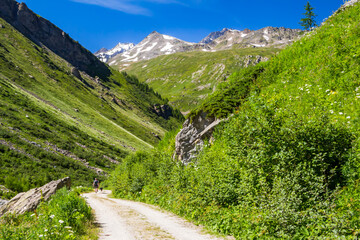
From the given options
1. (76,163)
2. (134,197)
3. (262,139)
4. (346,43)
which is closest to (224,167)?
(262,139)

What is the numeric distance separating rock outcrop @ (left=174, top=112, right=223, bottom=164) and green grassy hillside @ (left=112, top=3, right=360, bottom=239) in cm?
215

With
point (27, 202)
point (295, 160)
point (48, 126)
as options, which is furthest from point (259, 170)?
point (48, 126)

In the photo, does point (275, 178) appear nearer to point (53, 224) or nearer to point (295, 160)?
point (295, 160)

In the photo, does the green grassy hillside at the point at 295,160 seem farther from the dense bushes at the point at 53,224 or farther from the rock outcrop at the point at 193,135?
the dense bushes at the point at 53,224

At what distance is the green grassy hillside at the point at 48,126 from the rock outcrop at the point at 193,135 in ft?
88.9

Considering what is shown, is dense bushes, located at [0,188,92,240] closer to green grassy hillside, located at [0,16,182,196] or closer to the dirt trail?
the dirt trail

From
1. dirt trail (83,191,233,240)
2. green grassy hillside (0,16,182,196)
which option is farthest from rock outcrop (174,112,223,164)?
green grassy hillside (0,16,182,196)

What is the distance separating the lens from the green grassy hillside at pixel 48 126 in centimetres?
5050

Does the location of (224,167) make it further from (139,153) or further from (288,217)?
(139,153)

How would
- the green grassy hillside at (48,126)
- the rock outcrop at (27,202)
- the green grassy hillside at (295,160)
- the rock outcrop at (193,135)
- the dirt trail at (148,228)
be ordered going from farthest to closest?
the green grassy hillside at (48,126) < the rock outcrop at (193,135) < the rock outcrop at (27,202) < the dirt trail at (148,228) < the green grassy hillside at (295,160)

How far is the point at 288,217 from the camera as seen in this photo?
23.7 ft

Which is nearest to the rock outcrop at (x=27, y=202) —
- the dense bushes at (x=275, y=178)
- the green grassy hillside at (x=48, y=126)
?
the dense bushes at (x=275, y=178)

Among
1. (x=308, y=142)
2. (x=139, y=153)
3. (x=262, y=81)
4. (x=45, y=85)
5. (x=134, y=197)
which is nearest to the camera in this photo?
(x=308, y=142)

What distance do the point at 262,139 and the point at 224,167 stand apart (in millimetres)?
3138
